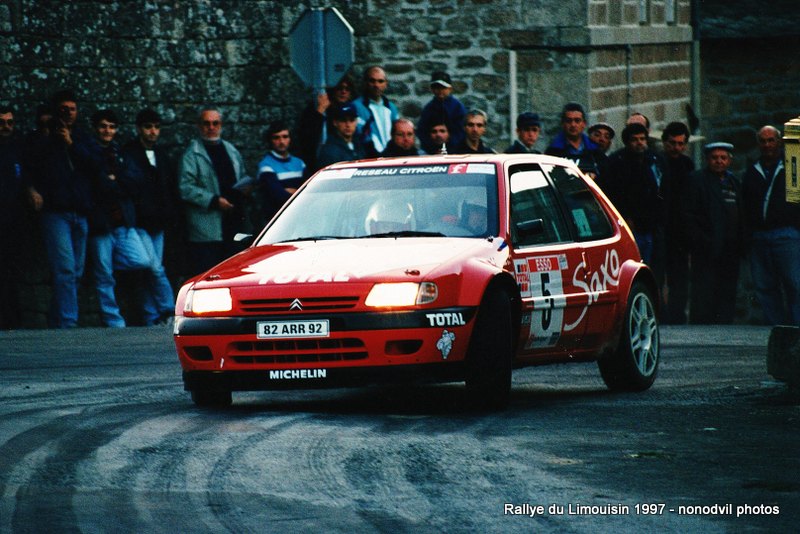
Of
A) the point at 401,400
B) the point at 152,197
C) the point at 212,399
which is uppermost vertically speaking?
the point at 152,197

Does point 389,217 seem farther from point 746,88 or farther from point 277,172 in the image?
→ point 746,88

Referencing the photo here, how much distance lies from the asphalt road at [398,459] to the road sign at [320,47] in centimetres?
662

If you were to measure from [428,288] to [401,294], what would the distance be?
15 centimetres

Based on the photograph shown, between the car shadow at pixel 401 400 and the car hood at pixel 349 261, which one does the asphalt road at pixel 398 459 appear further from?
the car hood at pixel 349 261

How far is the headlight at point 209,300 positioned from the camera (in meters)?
10.9

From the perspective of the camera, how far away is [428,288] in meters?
10.7

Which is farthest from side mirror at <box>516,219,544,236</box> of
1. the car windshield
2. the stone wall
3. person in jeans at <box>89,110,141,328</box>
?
the stone wall

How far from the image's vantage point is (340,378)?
35.0 feet

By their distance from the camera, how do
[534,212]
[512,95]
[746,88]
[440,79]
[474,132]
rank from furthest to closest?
[746,88]
[512,95]
[440,79]
[474,132]
[534,212]

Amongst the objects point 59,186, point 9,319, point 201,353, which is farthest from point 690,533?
point 9,319

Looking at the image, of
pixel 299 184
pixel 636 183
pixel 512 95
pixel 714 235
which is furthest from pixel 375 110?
pixel 714 235

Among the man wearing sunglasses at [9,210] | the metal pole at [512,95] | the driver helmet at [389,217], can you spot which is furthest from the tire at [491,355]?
the metal pole at [512,95]

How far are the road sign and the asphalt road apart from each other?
662cm

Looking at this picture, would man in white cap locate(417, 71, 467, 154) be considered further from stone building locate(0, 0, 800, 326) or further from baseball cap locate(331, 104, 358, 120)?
stone building locate(0, 0, 800, 326)
